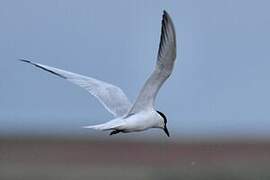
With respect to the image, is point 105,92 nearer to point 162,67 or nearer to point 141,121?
point 141,121

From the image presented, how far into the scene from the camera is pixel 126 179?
20.6 m

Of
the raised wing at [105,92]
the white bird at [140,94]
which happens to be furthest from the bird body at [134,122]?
the raised wing at [105,92]

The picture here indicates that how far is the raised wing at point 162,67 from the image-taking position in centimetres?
1326

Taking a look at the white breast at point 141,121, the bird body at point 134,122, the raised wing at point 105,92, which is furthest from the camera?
the raised wing at point 105,92

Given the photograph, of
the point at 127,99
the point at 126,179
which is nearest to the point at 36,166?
the point at 126,179

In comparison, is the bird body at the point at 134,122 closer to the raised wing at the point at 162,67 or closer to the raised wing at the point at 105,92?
the raised wing at the point at 162,67

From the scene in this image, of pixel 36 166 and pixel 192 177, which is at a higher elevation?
pixel 36 166

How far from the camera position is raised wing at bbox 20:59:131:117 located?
14.5 metres

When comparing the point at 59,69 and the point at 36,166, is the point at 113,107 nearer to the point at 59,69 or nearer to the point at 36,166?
the point at 59,69

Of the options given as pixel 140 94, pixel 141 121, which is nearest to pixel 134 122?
pixel 141 121

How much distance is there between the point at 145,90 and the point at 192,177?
5.88 m

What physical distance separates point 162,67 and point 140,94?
57cm

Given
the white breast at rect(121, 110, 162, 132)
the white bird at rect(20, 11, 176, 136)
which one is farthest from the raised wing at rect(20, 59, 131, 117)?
the white breast at rect(121, 110, 162, 132)

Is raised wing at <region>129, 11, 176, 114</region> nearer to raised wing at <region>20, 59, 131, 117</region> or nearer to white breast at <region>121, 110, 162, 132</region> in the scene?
white breast at <region>121, 110, 162, 132</region>
